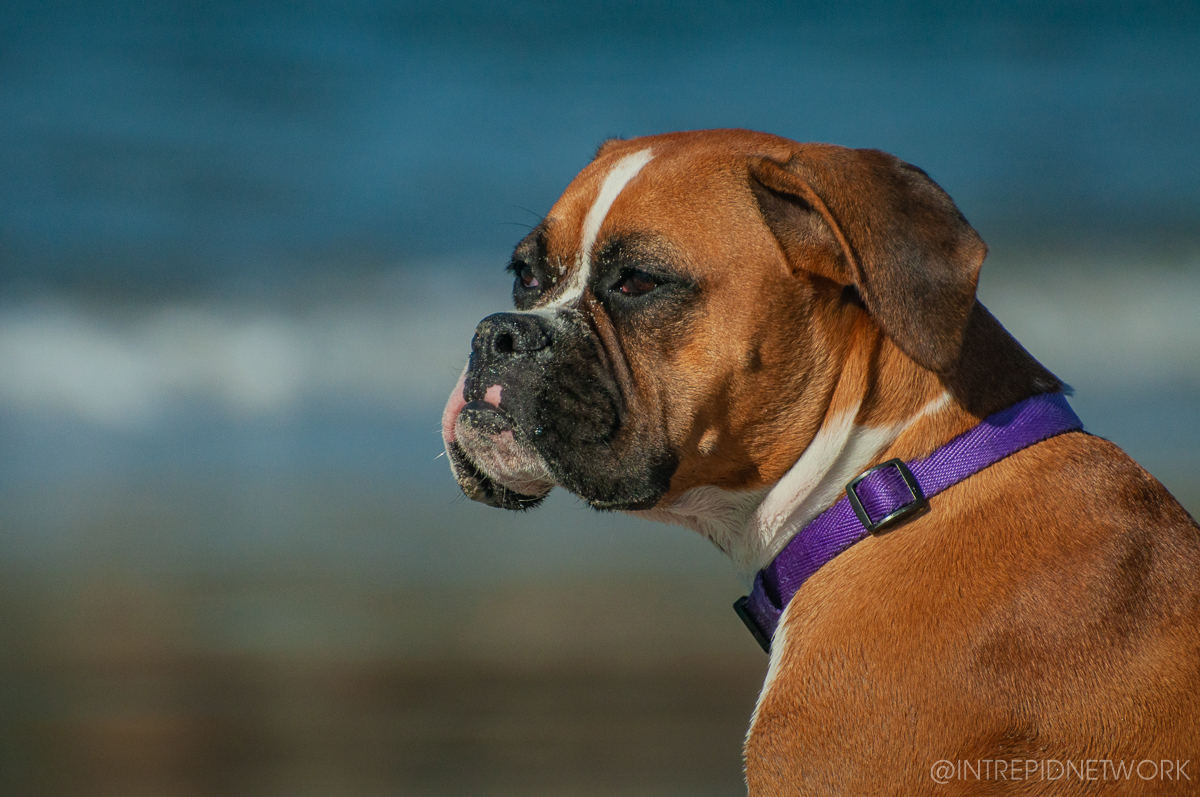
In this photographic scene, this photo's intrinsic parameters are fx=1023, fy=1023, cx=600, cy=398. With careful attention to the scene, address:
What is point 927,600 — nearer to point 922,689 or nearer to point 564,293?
point 922,689

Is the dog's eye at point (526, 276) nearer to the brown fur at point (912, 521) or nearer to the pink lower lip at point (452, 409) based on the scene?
Result: the brown fur at point (912, 521)

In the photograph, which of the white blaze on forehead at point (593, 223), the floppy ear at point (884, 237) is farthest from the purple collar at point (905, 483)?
the white blaze on forehead at point (593, 223)

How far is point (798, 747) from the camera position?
288cm

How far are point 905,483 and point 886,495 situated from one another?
0.07m

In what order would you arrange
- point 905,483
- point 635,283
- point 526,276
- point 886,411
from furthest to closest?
point 526,276 < point 635,283 < point 886,411 < point 905,483

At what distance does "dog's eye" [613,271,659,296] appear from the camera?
3.46m

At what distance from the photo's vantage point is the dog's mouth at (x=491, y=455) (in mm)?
Answer: 3396

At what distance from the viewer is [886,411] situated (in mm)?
3232

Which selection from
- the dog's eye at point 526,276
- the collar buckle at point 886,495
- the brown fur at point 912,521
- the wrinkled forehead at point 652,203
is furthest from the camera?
the dog's eye at point 526,276

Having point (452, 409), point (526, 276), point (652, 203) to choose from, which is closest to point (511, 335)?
point (452, 409)

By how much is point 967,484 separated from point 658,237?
1.26 m

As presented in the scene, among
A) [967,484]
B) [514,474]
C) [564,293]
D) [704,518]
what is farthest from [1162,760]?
[564,293]

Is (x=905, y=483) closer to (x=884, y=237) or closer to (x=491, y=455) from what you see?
(x=884, y=237)

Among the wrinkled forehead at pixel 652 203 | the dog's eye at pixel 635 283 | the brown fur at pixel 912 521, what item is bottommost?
the brown fur at pixel 912 521
